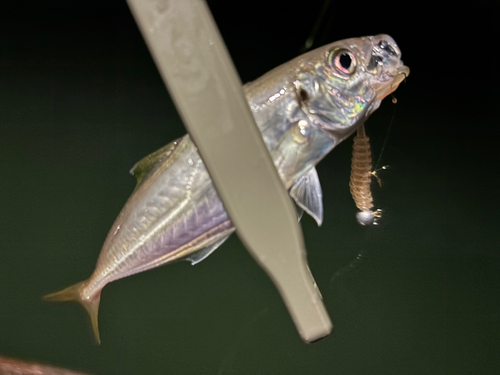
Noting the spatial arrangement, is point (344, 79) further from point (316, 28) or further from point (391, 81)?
point (316, 28)

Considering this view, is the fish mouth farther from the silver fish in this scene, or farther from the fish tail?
the fish tail

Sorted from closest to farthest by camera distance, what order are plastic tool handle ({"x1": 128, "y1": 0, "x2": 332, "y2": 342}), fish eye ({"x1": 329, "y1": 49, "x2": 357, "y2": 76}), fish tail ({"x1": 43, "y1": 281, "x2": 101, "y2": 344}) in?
plastic tool handle ({"x1": 128, "y1": 0, "x2": 332, "y2": 342}) < fish eye ({"x1": 329, "y1": 49, "x2": 357, "y2": 76}) < fish tail ({"x1": 43, "y1": 281, "x2": 101, "y2": 344})

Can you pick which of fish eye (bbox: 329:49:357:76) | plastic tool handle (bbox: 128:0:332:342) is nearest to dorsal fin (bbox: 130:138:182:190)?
fish eye (bbox: 329:49:357:76)

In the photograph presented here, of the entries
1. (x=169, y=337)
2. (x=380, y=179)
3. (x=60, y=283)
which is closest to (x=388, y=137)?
(x=380, y=179)

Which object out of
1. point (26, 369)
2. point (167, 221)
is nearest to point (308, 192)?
point (167, 221)

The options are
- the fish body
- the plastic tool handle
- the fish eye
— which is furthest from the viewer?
the fish body

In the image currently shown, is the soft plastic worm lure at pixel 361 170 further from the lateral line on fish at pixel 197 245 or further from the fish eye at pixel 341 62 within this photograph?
the lateral line on fish at pixel 197 245

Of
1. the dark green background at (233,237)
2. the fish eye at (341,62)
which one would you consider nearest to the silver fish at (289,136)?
the fish eye at (341,62)
